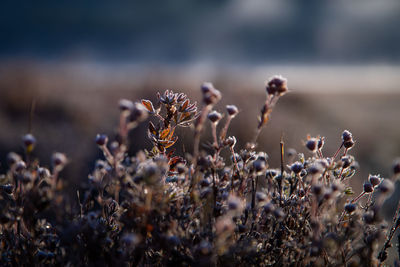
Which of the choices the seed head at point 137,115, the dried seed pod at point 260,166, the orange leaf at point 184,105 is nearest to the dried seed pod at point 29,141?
the seed head at point 137,115

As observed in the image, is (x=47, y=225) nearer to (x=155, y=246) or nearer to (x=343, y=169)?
(x=155, y=246)

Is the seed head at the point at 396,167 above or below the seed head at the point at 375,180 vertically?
above

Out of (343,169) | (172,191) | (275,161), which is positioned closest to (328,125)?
(275,161)

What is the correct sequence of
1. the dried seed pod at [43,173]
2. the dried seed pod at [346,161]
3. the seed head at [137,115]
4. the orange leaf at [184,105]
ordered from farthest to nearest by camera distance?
the orange leaf at [184,105] → the dried seed pod at [346,161] → the dried seed pod at [43,173] → the seed head at [137,115]

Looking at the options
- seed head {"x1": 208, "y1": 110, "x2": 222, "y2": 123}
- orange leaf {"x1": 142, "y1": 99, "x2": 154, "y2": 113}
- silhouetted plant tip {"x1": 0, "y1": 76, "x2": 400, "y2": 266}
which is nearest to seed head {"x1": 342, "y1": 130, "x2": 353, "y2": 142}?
silhouetted plant tip {"x1": 0, "y1": 76, "x2": 400, "y2": 266}

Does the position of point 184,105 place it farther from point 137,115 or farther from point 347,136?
point 347,136

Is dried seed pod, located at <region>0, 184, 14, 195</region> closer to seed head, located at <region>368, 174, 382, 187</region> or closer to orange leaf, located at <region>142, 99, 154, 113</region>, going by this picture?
orange leaf, located at <region>142, 99, 154, 113</region>

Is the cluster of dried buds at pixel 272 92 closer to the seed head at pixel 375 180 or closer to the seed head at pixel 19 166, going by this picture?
the seed head at pixel 375 180

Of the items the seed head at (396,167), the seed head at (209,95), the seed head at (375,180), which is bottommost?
the seed head at (375,180)

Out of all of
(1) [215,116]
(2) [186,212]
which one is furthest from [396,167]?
(2) [186,212]

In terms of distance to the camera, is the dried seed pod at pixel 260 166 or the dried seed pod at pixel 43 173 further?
the dried seed pod at pixel 43 173

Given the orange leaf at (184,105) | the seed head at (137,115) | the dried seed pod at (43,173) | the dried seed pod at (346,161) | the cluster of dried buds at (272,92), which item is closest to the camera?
the seed head at (137,115)
